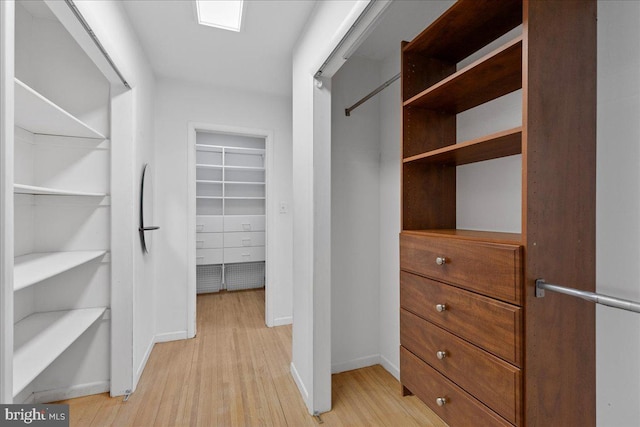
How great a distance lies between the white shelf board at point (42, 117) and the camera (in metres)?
1.14

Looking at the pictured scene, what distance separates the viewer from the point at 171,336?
2.66 meters

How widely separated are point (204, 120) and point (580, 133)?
111 inches

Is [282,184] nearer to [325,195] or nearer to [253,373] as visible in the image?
[325,195]

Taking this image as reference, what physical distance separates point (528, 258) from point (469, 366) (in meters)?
0.46

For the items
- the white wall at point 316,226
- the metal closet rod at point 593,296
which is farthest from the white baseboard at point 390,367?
the metal closet rod at point 593,296

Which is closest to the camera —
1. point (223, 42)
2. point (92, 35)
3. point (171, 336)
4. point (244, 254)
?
point (92, 35)

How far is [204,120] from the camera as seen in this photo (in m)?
2.81

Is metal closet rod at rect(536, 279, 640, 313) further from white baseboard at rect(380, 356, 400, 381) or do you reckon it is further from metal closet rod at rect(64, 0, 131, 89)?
metal closet rod at rect(64, 0, 131, 89)

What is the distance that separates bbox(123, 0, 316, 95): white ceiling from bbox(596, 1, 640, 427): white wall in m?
1.47

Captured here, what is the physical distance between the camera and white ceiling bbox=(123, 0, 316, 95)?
1777mm

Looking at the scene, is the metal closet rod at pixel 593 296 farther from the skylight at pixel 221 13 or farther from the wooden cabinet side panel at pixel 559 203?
the skylight at pixel 221 13

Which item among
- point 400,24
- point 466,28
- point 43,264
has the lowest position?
point 43,264

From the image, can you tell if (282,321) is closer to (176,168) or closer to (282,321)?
(282,321)

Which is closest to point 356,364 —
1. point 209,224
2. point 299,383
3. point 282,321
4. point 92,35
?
point 299,383
